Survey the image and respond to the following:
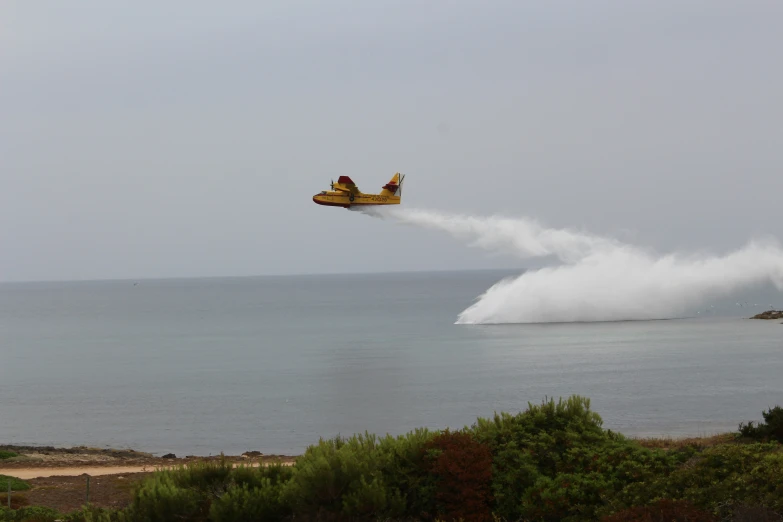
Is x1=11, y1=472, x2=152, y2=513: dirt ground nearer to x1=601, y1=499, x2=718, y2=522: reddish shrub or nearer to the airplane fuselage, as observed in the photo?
x1=601, y1=499, x2=718, y2=522: reddish shrub

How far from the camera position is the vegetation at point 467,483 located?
1206cm

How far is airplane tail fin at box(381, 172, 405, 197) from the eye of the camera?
61312 mm

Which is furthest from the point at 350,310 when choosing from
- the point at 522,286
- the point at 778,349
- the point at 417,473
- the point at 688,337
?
the point at 417,473

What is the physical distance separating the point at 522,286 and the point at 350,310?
4877 centimetres

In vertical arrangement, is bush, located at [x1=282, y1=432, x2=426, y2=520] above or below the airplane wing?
below

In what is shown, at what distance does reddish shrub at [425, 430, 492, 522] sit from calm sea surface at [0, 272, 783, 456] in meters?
25.2

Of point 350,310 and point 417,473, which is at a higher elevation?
point 350,310

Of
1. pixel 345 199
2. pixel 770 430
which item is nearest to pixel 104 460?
pixel 770 430

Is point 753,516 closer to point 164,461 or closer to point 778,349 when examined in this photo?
point 164,461

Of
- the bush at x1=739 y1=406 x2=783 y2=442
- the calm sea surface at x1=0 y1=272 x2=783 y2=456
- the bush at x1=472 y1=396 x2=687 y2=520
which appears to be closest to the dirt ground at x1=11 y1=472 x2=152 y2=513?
the bush at x1=472 y1=396 x2=687 y2=520

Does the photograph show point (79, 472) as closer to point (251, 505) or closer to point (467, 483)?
point (251, 505)

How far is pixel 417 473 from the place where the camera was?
532 inches

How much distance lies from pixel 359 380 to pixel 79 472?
121 feet

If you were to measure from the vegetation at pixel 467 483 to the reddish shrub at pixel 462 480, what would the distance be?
17 mm
